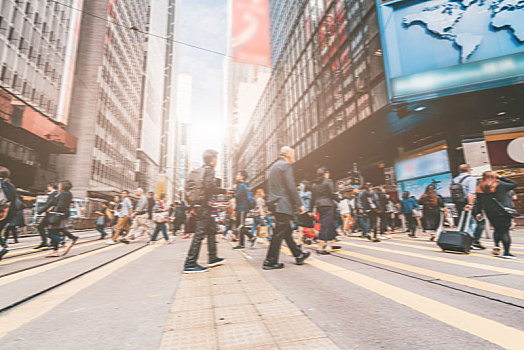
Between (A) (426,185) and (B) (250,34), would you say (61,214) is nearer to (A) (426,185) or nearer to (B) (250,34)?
(A) (426,185)

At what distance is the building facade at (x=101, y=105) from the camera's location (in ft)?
105

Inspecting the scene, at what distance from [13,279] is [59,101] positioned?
105 ft

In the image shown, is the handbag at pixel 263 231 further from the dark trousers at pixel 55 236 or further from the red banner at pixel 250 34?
the red banner at pixel 250 34

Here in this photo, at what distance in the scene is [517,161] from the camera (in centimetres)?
1187

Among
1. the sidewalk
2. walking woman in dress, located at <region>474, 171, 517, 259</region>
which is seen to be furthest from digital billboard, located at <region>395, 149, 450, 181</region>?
the sidewalk

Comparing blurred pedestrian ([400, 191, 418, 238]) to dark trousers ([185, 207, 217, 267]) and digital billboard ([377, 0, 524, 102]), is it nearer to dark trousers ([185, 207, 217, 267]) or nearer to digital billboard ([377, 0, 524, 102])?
digital billboard ([377, 0, 524, 102])

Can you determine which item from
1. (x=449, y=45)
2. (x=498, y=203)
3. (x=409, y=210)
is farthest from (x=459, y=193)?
(x=449, y=45)

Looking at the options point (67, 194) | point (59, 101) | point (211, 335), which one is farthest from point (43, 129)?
point (211, 335)

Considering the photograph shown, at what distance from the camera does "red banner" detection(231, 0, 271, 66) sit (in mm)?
16375

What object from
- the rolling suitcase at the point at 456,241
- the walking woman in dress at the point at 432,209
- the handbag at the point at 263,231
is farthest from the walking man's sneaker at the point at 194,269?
the walking woman in dress at the point at 432,209

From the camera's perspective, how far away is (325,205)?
5656 millimetres

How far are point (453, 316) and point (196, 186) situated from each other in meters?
3.45

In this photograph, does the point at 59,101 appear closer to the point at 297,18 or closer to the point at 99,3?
the point at 99,3

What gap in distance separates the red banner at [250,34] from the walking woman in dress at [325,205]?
12.3m
